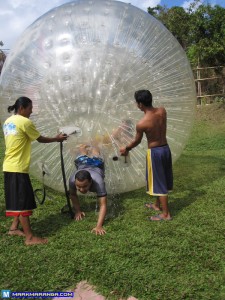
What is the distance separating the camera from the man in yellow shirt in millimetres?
2949

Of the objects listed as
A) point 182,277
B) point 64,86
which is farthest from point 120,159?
point 182,277

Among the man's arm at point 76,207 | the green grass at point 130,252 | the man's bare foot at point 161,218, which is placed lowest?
the green grass at point 130,252

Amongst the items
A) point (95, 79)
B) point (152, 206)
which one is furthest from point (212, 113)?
point (95, 79)

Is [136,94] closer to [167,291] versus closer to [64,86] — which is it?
[64,86]

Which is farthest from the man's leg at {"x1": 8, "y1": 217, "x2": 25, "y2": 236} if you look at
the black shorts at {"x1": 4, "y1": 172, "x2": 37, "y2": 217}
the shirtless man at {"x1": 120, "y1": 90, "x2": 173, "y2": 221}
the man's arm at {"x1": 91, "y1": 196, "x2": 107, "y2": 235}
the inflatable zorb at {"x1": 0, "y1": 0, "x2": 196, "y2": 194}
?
the shirtless man at {"x1": 120, "y1": 90, "x2": 173, "y2": 221}

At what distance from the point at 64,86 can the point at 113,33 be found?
2.29 ft

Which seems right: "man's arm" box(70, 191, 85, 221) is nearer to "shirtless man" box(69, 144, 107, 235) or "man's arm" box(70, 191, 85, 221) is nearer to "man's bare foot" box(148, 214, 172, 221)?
"shirtless man" box(69, 144, 107, 235)

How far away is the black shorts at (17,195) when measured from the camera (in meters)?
2.99

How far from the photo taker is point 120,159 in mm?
3412

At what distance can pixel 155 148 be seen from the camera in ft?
11.1

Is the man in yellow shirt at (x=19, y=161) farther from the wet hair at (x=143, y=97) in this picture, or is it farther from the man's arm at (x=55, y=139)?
the wet hair at (x=143, y=97)

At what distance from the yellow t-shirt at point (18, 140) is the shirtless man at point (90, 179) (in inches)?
20.3

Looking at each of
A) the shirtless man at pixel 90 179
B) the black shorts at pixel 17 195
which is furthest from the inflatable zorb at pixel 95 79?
the black shorts at pixel 17 195

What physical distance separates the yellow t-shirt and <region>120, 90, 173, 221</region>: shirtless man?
89 cm
